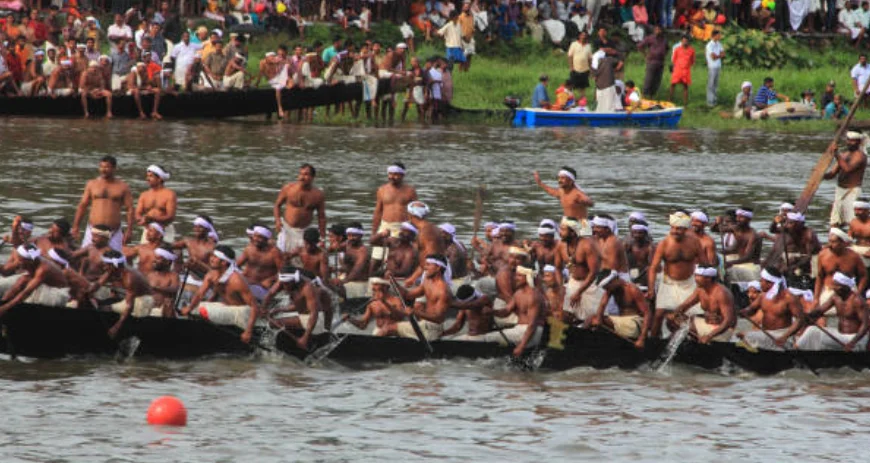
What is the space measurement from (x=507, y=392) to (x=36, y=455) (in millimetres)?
4633

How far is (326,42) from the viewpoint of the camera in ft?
129

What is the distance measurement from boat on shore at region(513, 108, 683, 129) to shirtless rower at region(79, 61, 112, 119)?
825 centimetres

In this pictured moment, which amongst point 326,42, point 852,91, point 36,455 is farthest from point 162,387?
point 852,91

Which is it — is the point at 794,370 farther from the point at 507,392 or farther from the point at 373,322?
the point at 373,322

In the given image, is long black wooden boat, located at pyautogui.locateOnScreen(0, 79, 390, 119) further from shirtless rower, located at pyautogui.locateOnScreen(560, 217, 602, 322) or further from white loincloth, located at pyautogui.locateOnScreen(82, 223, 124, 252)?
shirtless rower, located at pyautogui.locateOnScreen(560, 217, 602, 322)

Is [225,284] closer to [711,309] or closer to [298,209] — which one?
Answer: [298,209]

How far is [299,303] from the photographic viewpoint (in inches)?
717

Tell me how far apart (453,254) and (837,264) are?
422 cm

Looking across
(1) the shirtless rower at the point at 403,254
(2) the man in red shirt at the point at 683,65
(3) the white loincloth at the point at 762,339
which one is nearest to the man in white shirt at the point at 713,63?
(2) the man in red shirt at the point at 683,65

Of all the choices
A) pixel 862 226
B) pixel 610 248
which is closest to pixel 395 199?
pixel 610 248

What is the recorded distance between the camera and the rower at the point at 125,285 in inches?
707

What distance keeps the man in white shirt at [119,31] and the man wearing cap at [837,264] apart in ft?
62.6

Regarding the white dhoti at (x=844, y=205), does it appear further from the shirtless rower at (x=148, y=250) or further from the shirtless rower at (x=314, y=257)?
the shirtless rower at (x=148, y=250)

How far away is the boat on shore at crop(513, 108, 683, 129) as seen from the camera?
37.0 meters
